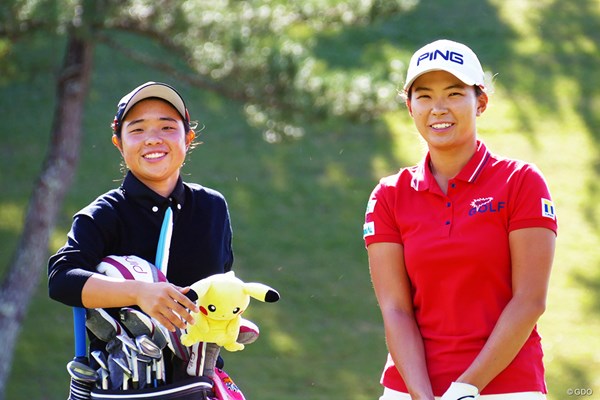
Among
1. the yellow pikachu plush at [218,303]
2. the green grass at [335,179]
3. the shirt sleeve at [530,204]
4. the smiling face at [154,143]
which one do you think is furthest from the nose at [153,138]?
the green grass at [335,179]

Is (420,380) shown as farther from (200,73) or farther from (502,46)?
(502,46)

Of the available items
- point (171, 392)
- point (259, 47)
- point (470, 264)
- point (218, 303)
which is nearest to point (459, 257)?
point (470, 264)

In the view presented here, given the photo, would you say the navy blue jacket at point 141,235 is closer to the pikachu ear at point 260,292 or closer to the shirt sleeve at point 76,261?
the shirt sleeve at point 76,261

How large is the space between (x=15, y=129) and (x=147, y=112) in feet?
30.4

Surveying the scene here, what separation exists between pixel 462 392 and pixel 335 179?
842 centimetres

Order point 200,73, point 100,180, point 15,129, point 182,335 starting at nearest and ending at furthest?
1. point 182,335
2. point 200,73
3. point 100,180
4. point 15,129

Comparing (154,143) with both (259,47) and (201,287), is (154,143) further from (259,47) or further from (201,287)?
(259,47)

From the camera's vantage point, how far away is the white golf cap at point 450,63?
2922mm

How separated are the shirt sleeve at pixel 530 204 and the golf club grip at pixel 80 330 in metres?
1.17

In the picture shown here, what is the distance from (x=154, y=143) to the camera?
293 centimetres

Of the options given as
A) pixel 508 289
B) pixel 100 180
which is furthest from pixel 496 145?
pixel 508 289

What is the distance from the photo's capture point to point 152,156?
293cm

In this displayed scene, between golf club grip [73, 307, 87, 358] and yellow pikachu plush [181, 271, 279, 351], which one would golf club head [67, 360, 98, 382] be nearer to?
golf club grip [73, 307, 87, 358]

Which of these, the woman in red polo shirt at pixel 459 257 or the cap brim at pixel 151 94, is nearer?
the woman in red polo shirt at pixel 459 257
